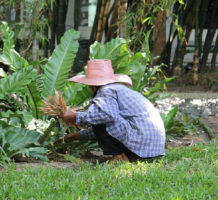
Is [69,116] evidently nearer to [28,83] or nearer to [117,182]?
[28,83]

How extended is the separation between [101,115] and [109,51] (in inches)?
61.5

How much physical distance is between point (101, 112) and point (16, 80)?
37.4 inches

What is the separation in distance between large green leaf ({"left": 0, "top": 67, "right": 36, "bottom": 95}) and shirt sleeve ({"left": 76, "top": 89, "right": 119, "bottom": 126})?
0.73 m

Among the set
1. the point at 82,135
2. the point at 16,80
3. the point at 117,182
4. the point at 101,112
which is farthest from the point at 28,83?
the point at 117,182

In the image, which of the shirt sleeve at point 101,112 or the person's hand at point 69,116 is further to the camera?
the person's hand at point 69,116

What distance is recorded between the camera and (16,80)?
4.52 meters

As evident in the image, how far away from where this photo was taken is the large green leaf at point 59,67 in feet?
17.1

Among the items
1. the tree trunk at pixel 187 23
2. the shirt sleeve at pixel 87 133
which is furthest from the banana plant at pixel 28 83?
the tree trunk at pixel 187 23

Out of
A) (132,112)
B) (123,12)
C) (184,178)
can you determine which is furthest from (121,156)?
(123,12)

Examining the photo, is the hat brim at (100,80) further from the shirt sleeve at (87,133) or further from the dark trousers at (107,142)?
the shirt sleeve at (87,133)

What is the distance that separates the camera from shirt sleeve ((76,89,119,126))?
13.3 ft

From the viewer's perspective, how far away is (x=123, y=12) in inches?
271

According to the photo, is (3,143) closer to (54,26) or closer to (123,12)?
(123,12)

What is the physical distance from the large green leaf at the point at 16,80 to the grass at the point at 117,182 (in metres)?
1.02
